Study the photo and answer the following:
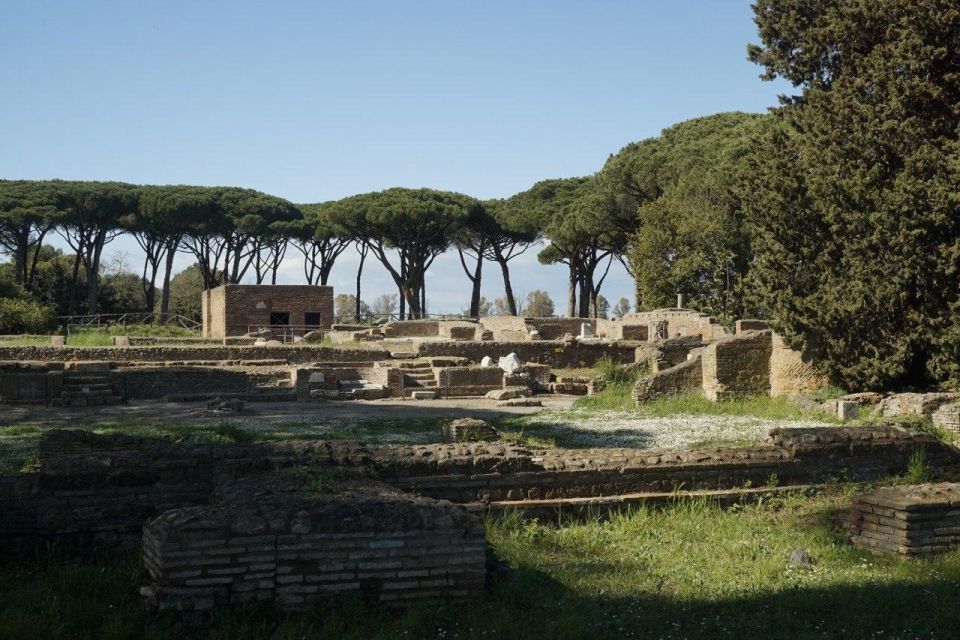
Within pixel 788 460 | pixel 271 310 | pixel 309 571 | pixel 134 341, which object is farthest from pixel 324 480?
pixel 271 310

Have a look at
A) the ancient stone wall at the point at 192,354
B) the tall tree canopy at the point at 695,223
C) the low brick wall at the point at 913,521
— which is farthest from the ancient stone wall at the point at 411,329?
the low brick wall at the point at 913,521

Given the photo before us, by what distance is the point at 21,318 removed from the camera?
3256 centimetres

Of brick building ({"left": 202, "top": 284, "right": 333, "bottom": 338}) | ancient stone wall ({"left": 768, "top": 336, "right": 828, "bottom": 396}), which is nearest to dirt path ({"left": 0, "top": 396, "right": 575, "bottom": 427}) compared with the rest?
ancient stone wall ({"left": 768, "top": 336, "right": 828, "bottom": 396})

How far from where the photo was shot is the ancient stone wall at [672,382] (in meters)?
17.3

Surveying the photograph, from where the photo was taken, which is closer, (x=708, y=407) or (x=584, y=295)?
(x=708, y=407)

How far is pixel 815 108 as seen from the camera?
1792cm

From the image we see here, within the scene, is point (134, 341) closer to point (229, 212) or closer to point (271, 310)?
point (271, 310)

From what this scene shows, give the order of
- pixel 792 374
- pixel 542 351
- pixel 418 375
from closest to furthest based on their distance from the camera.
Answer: pixel 792 374 → pixel 418 375 → pixel 542 351

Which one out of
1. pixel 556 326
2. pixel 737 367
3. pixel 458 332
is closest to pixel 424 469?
pixel 737 367

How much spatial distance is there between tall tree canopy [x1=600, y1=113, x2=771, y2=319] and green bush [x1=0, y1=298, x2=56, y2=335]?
22787 millimetres

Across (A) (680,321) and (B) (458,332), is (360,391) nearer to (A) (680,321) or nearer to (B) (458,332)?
(B) (458,332)

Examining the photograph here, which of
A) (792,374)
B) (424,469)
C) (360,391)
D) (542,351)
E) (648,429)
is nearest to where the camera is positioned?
(424,469)

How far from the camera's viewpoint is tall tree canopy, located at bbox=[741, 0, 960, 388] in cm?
1538

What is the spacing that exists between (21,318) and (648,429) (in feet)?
88.0
